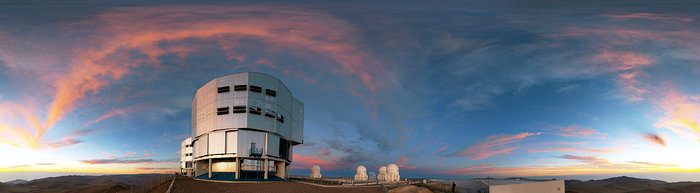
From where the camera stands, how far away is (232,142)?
61.1m

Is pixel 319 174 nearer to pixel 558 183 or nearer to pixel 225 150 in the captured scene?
pixel 225 150

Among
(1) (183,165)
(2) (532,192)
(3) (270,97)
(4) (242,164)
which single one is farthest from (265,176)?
(1) (183,165)

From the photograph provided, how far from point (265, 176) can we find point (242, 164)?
4042 mm

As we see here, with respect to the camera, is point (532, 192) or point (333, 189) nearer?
point (333, 189)

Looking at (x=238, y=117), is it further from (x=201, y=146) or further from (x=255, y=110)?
(x=201, y=146)

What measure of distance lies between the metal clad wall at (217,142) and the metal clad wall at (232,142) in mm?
626

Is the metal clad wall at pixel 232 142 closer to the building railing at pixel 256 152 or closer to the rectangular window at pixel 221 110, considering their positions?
the building railing at pixel 256 152

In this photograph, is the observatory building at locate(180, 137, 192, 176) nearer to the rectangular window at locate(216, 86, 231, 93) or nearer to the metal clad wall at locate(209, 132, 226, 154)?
the metal clad wall at locate(209, 132, 226, 154)

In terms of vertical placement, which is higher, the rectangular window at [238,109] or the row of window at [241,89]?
the row of window at [241,89]

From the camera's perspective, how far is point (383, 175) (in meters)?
77.7

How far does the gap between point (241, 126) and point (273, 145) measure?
7.25 meters

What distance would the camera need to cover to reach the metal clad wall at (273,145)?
64.5 meters

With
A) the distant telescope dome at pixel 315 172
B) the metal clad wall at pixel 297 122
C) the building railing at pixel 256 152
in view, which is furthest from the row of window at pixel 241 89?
the distant telescope dome at pixel 315 172

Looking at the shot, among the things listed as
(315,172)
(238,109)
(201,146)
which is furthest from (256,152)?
(315,172)
